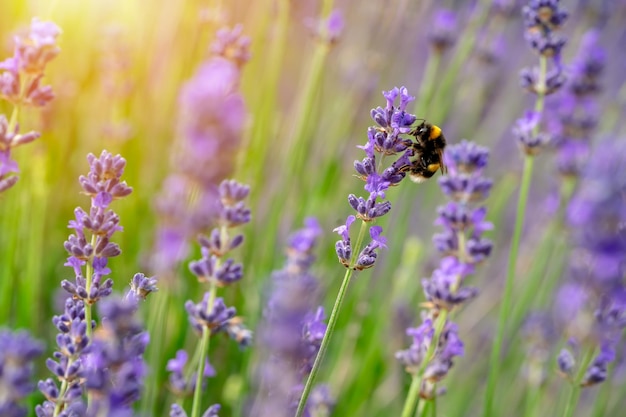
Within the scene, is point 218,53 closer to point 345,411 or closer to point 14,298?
point 14,298

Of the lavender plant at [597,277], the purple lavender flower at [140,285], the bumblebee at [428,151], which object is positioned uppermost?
the bumblebee at [428,151]

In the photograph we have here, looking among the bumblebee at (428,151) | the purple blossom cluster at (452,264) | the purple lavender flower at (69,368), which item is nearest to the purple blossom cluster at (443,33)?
the bumblebee at (428,151)

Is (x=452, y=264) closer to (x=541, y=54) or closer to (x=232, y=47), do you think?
(x=541, y=54)

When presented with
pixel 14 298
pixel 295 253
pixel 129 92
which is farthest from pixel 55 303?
pixel 295 253

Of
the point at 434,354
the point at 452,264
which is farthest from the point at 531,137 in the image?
the point at 434,354

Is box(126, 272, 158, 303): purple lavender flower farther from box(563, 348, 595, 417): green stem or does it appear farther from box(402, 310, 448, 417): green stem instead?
box(563, 348, 595, 417): green stem

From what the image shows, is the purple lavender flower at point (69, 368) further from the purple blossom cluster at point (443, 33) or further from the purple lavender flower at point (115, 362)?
the purple blossom cluster at point (443, 33)

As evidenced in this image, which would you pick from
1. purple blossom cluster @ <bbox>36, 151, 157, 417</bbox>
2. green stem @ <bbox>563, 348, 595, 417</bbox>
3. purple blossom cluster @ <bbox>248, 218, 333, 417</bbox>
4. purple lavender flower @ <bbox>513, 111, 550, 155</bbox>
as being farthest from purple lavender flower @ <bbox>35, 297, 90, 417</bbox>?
purple lavender flower @ <bbox>513, 111, 550, 155</bbox>
